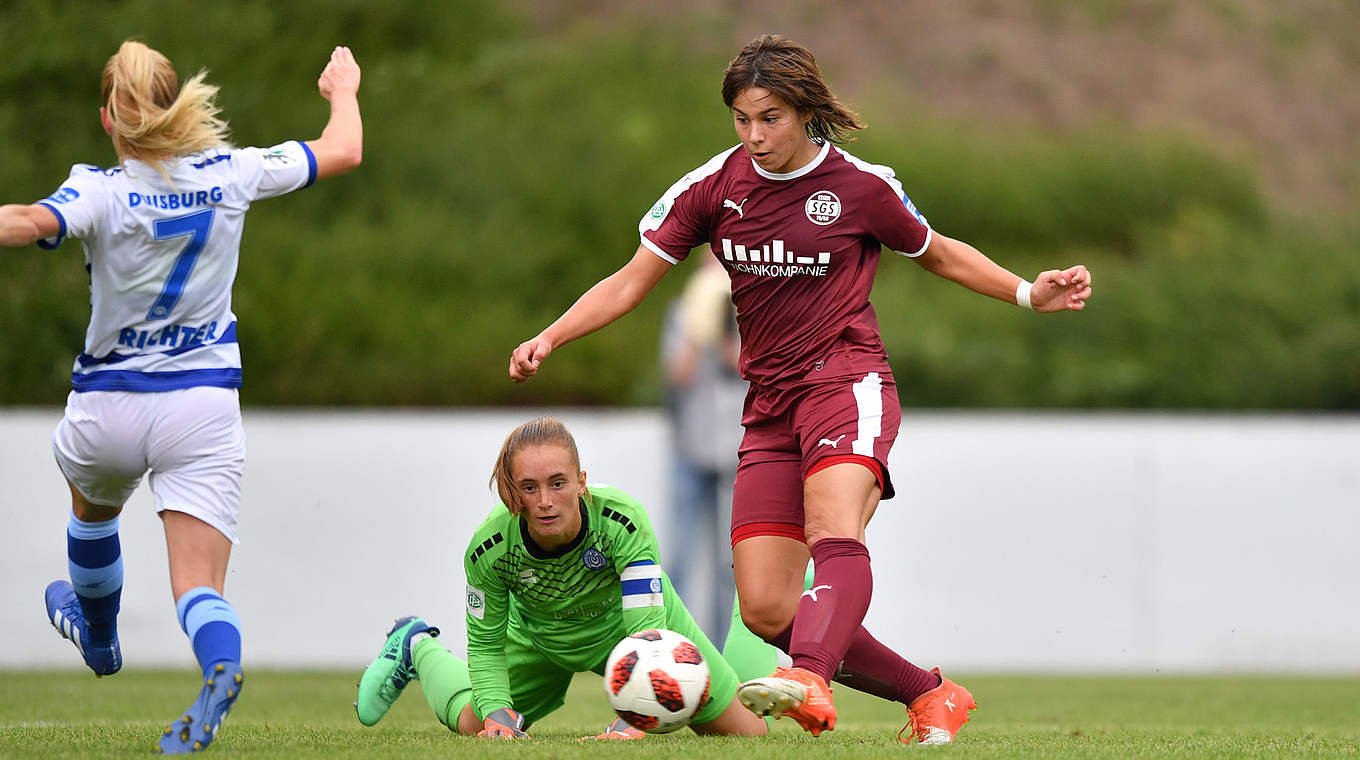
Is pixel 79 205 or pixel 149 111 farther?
pixel 149 111

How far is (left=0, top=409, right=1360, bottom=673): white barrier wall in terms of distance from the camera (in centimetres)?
994

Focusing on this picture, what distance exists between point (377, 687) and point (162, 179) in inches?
82.9

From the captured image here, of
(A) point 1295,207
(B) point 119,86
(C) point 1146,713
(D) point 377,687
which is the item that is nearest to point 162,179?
(B) point 119,86

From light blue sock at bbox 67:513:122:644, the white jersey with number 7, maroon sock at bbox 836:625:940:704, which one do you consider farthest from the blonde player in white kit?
maroon sock at bbox 836:625:940:704

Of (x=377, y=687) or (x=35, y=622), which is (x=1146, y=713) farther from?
(x=35, y=622)

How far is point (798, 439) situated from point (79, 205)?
217cm

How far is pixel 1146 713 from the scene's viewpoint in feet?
22.9

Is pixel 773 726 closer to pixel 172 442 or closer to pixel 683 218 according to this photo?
pixel 683 218

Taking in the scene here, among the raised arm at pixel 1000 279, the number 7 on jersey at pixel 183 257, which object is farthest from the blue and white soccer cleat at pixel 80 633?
the raised arm at pixel 1000 279

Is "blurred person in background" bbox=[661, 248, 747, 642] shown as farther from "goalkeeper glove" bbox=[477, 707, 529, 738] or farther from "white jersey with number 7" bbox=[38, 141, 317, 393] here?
"white jersey with number 7" bbox=[38, 141, 317, 393]

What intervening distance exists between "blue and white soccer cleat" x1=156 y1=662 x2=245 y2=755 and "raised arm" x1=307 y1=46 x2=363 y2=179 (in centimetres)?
150

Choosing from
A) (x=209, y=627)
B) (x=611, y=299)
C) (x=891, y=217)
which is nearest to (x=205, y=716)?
(x=209, y=627)

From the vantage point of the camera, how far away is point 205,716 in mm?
4012

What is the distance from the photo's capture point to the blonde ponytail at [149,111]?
4297 millimetres
